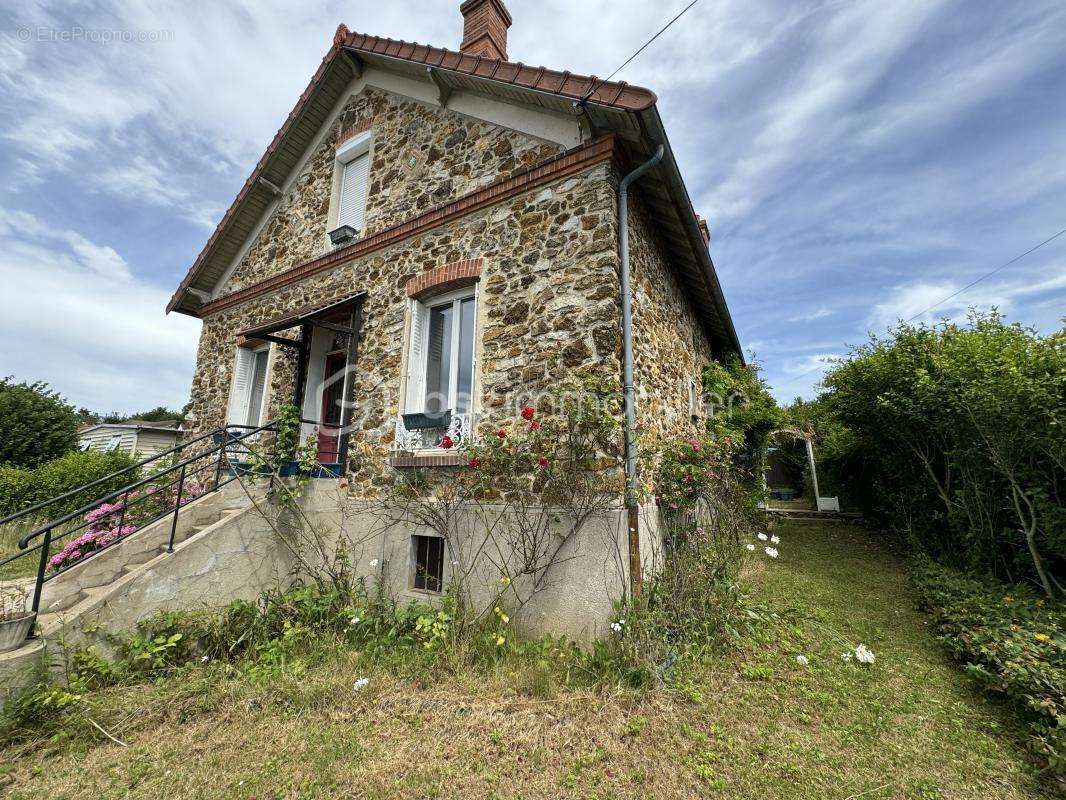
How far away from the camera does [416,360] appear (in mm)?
6141

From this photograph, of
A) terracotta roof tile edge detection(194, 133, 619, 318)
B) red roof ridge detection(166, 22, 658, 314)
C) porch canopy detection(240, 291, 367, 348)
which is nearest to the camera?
red roof ridge detection(166, 22, 658, 314)

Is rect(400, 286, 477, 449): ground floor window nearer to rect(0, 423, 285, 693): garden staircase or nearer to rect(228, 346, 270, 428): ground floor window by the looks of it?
rect(0, 423, 285, 693): garden staircase

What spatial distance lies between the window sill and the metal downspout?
1.85 m

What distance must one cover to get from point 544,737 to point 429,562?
2576 millimetres

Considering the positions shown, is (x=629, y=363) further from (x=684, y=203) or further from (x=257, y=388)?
(x=257, y=388)

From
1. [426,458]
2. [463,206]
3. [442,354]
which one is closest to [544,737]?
[426,458]

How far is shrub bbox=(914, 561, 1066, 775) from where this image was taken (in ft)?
10.6

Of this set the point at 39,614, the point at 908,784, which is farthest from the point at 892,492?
the point at 39,614

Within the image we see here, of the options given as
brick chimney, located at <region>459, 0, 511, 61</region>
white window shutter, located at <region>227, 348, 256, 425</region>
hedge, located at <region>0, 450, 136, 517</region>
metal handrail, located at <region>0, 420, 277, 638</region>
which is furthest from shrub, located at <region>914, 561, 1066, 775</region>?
hedge, located at <region>0, 450, 136, 517</region>

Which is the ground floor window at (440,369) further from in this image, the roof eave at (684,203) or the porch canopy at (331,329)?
the roof eave at (684,203)

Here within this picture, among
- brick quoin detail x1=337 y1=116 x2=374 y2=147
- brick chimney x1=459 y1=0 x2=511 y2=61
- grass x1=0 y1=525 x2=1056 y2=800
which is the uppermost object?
brick chimney x1=459 y1=0 x2=511 y2=61

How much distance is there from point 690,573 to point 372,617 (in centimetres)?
337

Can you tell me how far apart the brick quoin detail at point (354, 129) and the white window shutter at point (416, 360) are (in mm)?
3729

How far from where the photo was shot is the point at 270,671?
422 cm
